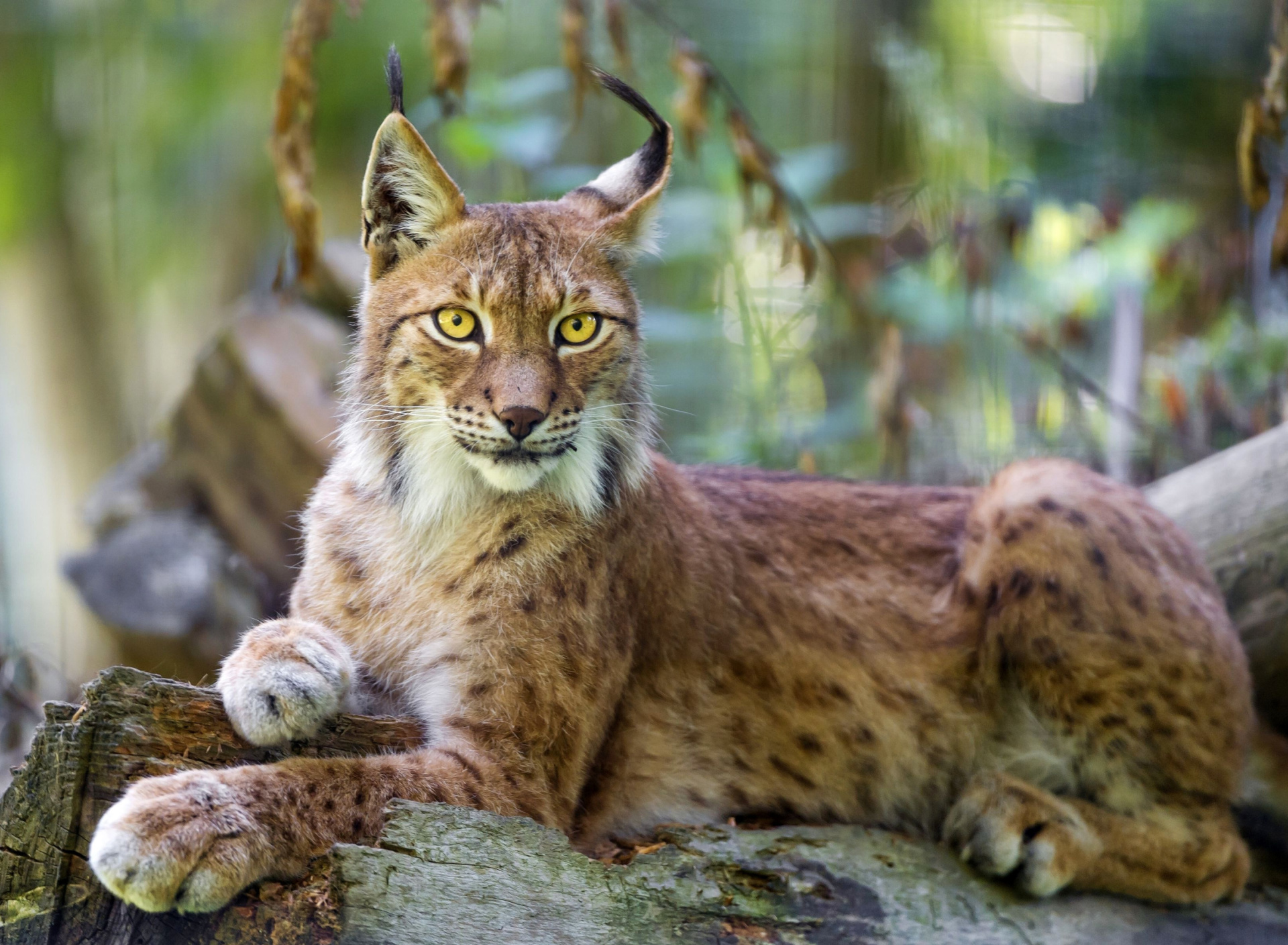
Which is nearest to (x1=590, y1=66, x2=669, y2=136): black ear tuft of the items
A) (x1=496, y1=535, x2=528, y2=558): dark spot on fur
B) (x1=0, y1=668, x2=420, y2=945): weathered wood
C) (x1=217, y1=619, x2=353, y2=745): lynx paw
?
(x1=496, y1=535, x2=528, y2=558): dark spot on fur

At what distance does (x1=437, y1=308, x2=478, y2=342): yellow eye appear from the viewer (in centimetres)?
331

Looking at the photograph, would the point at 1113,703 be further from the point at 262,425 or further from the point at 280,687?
the point at 262,425

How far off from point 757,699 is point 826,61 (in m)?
6.46

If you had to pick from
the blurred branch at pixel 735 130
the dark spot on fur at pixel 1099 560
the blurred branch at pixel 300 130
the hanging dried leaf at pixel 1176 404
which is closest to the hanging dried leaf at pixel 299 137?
the blurred branch at pixel 300 130

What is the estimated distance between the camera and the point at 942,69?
321 inches

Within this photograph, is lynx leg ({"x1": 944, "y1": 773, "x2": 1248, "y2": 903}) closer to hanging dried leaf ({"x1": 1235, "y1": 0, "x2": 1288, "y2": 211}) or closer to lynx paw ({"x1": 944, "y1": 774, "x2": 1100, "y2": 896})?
lynx paw ({"x1": 944, "y1": 774, "x2": 1100, "y2": 896})

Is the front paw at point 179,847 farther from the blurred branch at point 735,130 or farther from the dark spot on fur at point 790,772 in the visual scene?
→ the blurred branch at point 735,130

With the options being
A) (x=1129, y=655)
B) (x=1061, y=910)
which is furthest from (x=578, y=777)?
(x=1129, y=655)

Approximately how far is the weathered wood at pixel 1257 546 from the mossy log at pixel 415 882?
1.63 m

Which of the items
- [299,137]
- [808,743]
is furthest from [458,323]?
[299,137]

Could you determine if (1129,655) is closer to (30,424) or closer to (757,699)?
(757,699)

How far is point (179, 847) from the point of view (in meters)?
2.50

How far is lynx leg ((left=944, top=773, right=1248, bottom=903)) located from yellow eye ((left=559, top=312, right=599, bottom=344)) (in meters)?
1.94

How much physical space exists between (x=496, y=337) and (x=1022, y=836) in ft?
7.21
